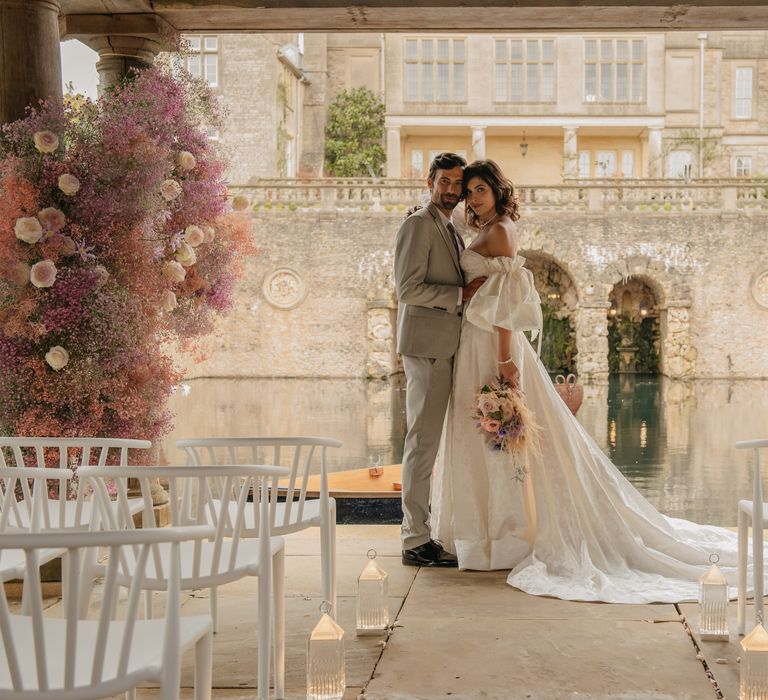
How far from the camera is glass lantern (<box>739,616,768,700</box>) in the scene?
2.71m

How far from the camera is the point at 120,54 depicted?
16.9 ft

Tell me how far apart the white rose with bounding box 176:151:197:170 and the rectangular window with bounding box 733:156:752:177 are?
2596 cm

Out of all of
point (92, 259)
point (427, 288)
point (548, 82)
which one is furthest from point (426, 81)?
point (92, 259)

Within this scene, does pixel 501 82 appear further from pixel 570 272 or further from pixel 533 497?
pixel 533 497

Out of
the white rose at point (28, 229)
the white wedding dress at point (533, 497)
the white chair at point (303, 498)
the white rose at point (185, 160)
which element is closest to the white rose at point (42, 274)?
the white rose at point (28, 229)

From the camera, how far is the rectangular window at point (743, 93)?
28266 mm

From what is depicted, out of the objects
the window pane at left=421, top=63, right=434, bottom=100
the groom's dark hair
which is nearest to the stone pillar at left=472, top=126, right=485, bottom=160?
the window pane at left=421, top=63, right=434, bottom=100

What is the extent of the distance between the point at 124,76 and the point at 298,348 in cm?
1722

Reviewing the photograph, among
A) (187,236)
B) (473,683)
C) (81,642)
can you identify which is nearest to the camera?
(81,642)

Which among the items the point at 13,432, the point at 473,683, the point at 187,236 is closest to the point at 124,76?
the point at 187,236

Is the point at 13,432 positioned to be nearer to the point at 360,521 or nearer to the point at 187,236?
the point at 187,236

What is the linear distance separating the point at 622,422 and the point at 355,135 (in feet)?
51.9

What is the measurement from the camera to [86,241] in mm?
4355

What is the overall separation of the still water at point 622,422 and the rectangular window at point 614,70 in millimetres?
8577
